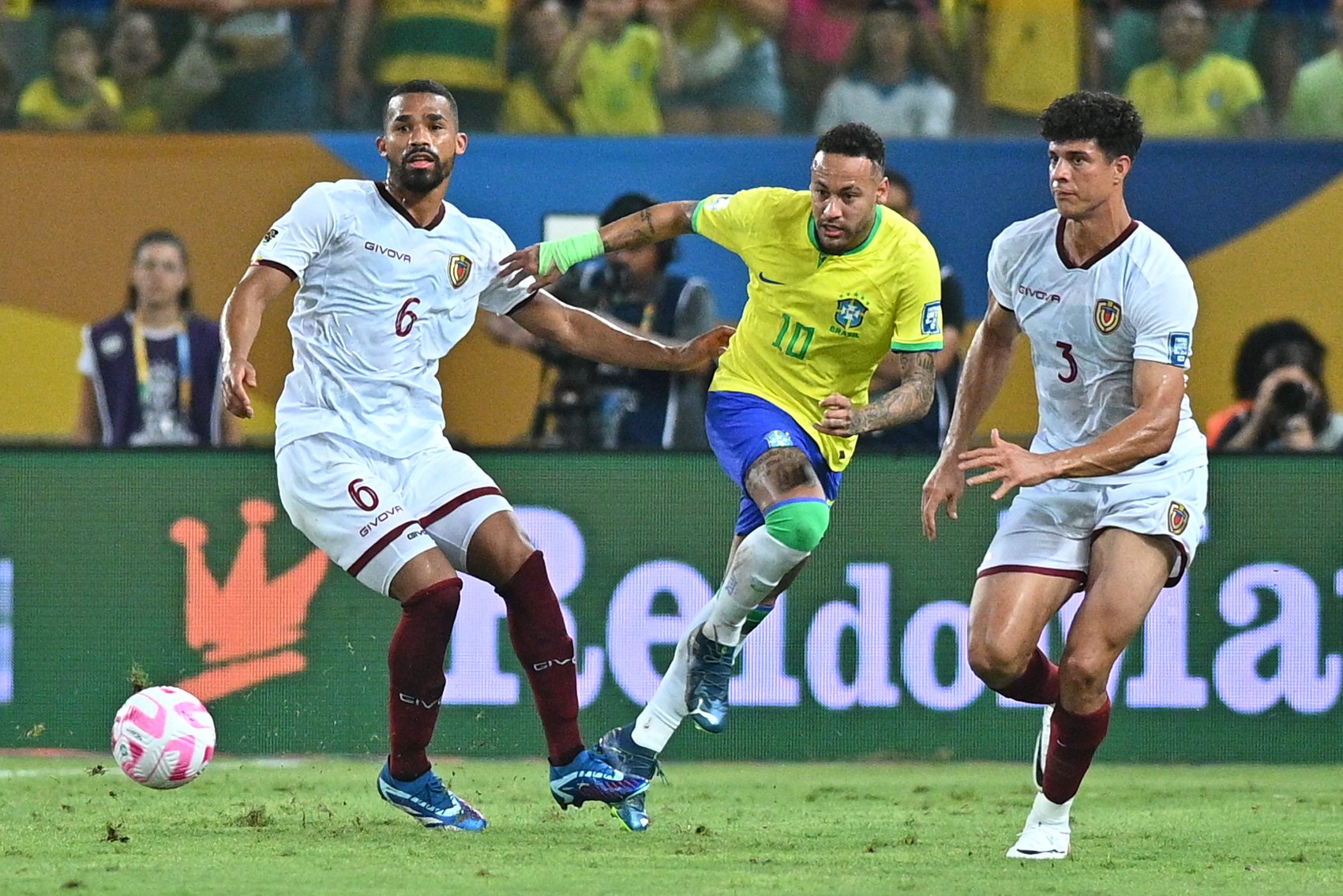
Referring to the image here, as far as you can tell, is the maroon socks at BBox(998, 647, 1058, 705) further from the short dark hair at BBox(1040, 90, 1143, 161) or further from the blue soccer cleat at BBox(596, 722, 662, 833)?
the short dark hair at BBox(1040, 90, 1143, 161)

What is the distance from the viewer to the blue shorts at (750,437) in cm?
714

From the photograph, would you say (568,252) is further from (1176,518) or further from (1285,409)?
(1285,409)

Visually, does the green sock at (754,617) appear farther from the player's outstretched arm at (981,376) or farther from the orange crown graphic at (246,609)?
the orange crown graphic at (246,609)

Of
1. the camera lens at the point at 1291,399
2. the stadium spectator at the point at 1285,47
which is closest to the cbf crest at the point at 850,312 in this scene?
the camera lens at the point at 1291,399

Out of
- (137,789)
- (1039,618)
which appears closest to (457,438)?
(137,789)

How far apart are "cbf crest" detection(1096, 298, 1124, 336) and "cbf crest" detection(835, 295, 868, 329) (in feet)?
3.08

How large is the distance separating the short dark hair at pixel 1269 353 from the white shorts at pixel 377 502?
5.30m

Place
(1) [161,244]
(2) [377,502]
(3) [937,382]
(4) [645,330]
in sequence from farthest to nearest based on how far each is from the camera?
1. (1) [161,244]
2. (3) [937,382]
3. (4) [645,330]
4. (2) [377,502]

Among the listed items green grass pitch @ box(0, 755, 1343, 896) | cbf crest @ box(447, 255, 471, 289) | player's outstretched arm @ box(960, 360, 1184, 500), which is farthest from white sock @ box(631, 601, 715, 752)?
player's outstretched arm @ box(960, 360, 1184, 500)

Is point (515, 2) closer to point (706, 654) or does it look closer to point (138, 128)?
point (138, 128)

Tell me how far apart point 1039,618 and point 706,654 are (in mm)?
1307

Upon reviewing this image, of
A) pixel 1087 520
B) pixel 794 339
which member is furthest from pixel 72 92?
pixel 1087 520

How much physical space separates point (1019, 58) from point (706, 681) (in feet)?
18.2

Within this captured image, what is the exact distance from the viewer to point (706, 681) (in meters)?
7.23
